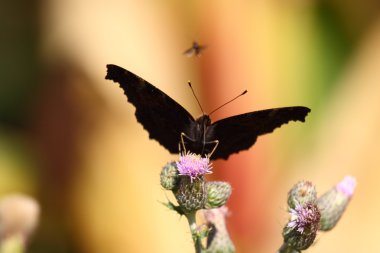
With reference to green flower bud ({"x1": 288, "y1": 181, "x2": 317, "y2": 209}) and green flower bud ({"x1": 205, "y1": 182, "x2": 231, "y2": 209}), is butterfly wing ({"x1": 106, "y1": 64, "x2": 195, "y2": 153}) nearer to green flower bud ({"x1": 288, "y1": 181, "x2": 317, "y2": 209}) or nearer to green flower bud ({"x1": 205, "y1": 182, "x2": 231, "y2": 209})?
green flower bud ({"x1": 205, "y1": 182, "x2": 231, "y2": 209})

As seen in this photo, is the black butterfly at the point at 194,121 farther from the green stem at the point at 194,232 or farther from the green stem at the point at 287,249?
the green stem at the point at 287,249

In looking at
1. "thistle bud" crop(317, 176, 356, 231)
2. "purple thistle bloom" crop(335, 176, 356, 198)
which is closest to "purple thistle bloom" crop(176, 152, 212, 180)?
"thistle bud" crop(317, 176, 356, 231)

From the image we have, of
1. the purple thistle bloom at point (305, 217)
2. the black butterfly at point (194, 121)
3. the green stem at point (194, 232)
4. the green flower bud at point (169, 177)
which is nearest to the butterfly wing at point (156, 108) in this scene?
the black butterfly at point (194, 121)

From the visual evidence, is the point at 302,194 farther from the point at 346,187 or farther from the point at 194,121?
the point at 346,187

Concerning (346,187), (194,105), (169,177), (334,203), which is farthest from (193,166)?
(194,105)

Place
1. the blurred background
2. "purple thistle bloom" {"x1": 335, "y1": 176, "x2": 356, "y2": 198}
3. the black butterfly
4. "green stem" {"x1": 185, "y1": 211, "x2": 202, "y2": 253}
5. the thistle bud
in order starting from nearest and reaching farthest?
1. "green stem" {"x1": 185, "y1": 211, "x2": 202, "y2": 253}
2. the black butterfly
3. the thistle bud
4. "purple thistle bloom" {"x1": 335, "y1": 176, "x2": 356, "y2": 198}
5. the blurred background
